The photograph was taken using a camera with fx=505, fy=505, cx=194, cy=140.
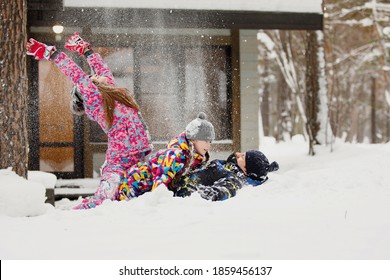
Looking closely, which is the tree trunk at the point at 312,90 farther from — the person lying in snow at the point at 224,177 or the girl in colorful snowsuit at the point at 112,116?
the girl in colorful snowsuit at the point at 112,116

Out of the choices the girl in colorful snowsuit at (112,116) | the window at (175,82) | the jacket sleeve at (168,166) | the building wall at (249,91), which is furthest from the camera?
the window at (175,82)

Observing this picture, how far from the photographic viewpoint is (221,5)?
950 centimetres

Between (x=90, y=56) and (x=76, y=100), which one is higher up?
(x=90, y=56)

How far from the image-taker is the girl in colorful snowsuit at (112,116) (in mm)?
5301

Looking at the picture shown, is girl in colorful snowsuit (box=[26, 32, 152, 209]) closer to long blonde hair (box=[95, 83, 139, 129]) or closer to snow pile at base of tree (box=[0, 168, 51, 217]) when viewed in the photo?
long blonde hair (box=[95, 83, 139, 129])

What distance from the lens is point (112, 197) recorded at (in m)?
5.23

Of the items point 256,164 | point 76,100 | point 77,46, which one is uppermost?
point 77,46

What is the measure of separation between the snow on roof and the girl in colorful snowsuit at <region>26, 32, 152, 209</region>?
3876mm

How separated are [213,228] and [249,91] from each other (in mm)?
7401

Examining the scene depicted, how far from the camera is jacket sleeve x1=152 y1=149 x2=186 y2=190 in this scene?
5.00 m

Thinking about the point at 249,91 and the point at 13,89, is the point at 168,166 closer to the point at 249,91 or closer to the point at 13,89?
the point at 13,89

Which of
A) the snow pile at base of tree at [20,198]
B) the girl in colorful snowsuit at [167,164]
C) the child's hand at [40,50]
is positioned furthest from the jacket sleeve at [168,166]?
the child's hand at [40,50]

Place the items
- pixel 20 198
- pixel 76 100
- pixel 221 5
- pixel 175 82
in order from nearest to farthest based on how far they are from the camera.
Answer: pixel 20 198 → pixel 76 100 → pixel 221 5 → pixel 175 82

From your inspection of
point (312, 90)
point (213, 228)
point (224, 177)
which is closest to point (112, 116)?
point (224, 177)
